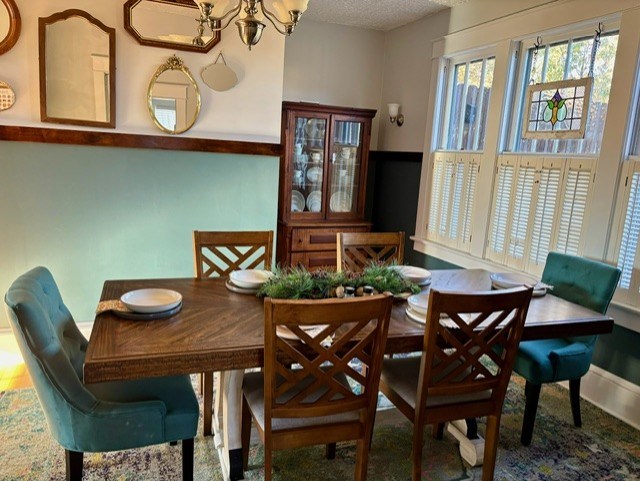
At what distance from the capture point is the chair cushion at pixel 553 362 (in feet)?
7.25

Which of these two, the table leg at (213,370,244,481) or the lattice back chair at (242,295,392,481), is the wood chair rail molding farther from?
the lattice back chair at (242,295,392,481)

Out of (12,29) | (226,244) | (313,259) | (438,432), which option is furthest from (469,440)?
(12,29)

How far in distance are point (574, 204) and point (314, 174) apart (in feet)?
7.34

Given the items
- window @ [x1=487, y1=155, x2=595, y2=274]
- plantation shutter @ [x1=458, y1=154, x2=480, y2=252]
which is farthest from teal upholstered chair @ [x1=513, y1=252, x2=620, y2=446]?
plantation shutter @ [x1=458, y1=154, x2=480, y2=252]

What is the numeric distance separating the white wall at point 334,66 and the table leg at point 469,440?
126 inches

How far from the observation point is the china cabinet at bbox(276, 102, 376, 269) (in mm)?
4176

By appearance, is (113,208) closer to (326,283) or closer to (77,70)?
(77,70)

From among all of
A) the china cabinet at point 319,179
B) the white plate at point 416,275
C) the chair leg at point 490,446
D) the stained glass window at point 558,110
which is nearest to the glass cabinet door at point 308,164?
the china cabinet at point 319,179

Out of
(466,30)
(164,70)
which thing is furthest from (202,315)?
(466,30)

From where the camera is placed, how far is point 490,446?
189cm

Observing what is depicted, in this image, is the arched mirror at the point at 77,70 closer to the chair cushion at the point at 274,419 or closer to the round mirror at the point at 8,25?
the round mirror at the point at 8,25

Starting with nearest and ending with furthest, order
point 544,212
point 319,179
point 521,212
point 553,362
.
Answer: point 553,362
point 544,212
point 521,212
point 319,179

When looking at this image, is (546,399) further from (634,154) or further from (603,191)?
(634,154)

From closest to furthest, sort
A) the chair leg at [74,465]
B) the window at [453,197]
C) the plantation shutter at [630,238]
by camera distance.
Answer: the chair leg at [74,465]
the plantation shutter at [630,238]
the window at [453,197]
